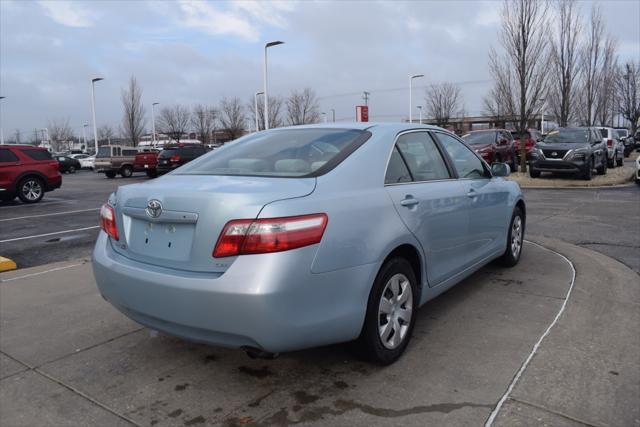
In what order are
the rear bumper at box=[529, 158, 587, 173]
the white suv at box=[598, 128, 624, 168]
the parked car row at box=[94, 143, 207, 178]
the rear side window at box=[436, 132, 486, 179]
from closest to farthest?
1. the rear side window at box=[436, 132, 486, 179]
2. the rear bumper at box=[529, 158, 587, 173]
3. the white suv at box=[598, 128, 624, 168]
4. the parked car row at box=[94, 143, 207, 178]

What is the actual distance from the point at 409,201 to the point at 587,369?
154 cm

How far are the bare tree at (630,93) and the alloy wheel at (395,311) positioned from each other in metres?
44.8

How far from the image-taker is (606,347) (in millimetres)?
3627

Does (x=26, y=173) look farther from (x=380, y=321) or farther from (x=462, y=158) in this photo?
(x=380, y=321)

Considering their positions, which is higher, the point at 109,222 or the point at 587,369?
the point at 109,222

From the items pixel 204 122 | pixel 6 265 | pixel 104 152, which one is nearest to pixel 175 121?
pixel 204 122

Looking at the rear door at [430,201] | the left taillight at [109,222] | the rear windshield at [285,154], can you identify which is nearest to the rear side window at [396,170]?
the rear door at [430,201]

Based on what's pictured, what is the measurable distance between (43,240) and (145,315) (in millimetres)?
6629

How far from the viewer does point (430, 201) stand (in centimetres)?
371

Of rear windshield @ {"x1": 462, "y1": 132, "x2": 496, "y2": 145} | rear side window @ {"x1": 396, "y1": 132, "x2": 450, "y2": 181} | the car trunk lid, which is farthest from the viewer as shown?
rear windshield @ {"x1": 462, "y1": 132, "x2": 496, "y2": 145}

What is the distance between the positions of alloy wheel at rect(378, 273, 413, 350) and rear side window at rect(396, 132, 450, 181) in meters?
0.84

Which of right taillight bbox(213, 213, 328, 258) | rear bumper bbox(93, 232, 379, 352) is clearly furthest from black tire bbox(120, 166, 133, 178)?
right taillight bbox(213, 213, 328, 258)

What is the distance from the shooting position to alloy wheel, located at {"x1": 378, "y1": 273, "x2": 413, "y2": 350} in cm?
324

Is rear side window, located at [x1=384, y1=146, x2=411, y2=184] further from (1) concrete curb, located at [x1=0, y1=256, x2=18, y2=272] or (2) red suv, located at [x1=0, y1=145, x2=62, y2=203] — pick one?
(2) red suv, located at [x1=0, y1=145, x2=62, y2=203]
